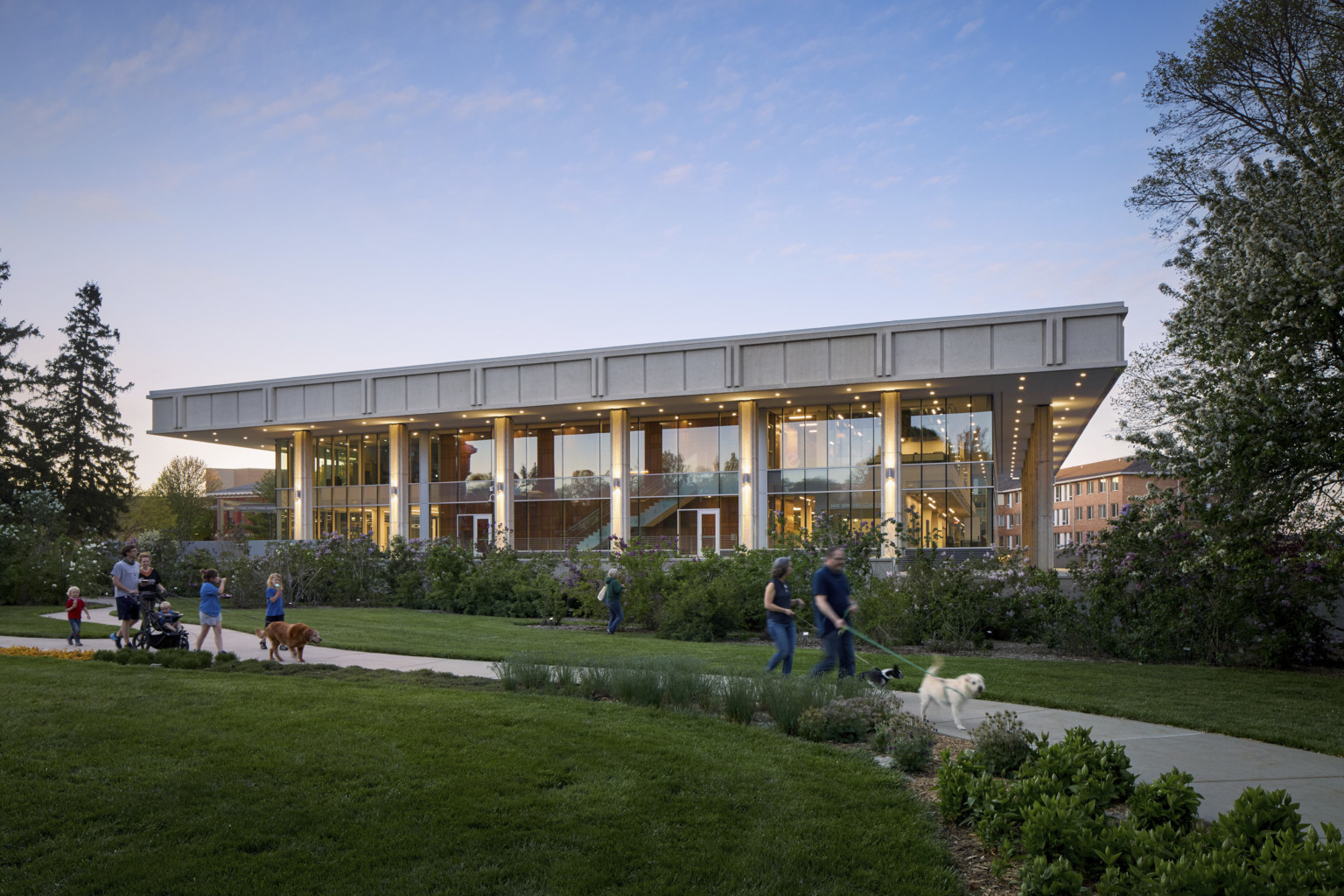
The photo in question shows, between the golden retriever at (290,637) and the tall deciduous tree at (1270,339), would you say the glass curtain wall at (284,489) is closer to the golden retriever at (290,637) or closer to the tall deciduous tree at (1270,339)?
the golden retriever at (290,637)

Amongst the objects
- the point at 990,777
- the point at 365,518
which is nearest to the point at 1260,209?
the point at 990,777

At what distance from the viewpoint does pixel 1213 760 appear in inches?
279

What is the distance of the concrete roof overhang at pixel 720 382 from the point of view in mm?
29609

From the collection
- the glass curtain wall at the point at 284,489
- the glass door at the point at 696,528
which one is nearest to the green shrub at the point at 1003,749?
the glass door at the point at 696,528

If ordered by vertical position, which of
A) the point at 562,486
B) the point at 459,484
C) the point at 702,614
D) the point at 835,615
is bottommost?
the point at 702,614

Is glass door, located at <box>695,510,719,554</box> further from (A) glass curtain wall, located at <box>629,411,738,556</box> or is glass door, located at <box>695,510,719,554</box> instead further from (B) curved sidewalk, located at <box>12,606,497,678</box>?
(B) curved sidewalk, located at <box>12,606,497,678</box>

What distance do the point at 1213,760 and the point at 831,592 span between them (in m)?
3.94

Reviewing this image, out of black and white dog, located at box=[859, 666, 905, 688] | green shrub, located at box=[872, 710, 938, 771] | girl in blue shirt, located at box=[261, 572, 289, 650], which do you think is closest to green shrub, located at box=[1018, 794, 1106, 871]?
green shrub, located at box=[872, 710, 938, 771]

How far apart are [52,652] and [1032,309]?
28.6 metres

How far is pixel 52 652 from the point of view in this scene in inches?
520

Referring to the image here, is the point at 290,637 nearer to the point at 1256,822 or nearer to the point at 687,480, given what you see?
the point at 1256,822

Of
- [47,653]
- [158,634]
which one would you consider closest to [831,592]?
[158,634]

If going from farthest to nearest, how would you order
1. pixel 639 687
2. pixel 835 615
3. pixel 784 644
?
pixel 784 644, pixel 835 615, pixel 639 687

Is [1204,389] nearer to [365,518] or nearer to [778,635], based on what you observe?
[778,635]
